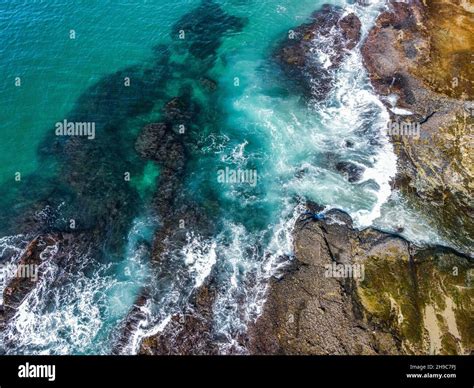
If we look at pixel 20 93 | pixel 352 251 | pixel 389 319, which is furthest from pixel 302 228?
pixel 20 93

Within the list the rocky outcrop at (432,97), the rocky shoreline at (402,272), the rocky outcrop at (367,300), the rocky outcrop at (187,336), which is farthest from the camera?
the rocky outcrop at (432,97)

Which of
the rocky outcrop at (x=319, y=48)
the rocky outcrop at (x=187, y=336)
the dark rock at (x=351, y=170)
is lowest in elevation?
the rocky outcrop at (x=187, y=336)

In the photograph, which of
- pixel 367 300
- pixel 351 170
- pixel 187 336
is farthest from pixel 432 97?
pixel 187 336

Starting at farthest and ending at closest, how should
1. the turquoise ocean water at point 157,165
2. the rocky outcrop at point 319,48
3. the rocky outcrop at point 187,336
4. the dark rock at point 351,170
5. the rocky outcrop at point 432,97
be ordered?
the rocky outcrop at point 319,48
the dark rock at point 351,170
the rocky outcrop at point 432,97
the turquoise ocean water at point 157,165
the rocky outcrop at point 187,336

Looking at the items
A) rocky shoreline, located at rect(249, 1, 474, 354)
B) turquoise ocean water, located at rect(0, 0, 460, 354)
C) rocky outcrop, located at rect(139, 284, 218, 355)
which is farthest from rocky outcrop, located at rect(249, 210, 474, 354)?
rocky outcrop, located at rect(139, 284, 218, 355)

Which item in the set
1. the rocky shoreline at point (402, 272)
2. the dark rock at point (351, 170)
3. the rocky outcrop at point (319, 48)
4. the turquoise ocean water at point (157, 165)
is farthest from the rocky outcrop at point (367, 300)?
the rocky outcrop at point (319, 48)

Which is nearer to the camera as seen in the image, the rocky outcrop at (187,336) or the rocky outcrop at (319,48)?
the rocky outcrop at (187,336)

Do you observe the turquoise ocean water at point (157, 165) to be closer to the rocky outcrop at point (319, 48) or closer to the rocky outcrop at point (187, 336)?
the rocky outcrop at point (187, 336)
